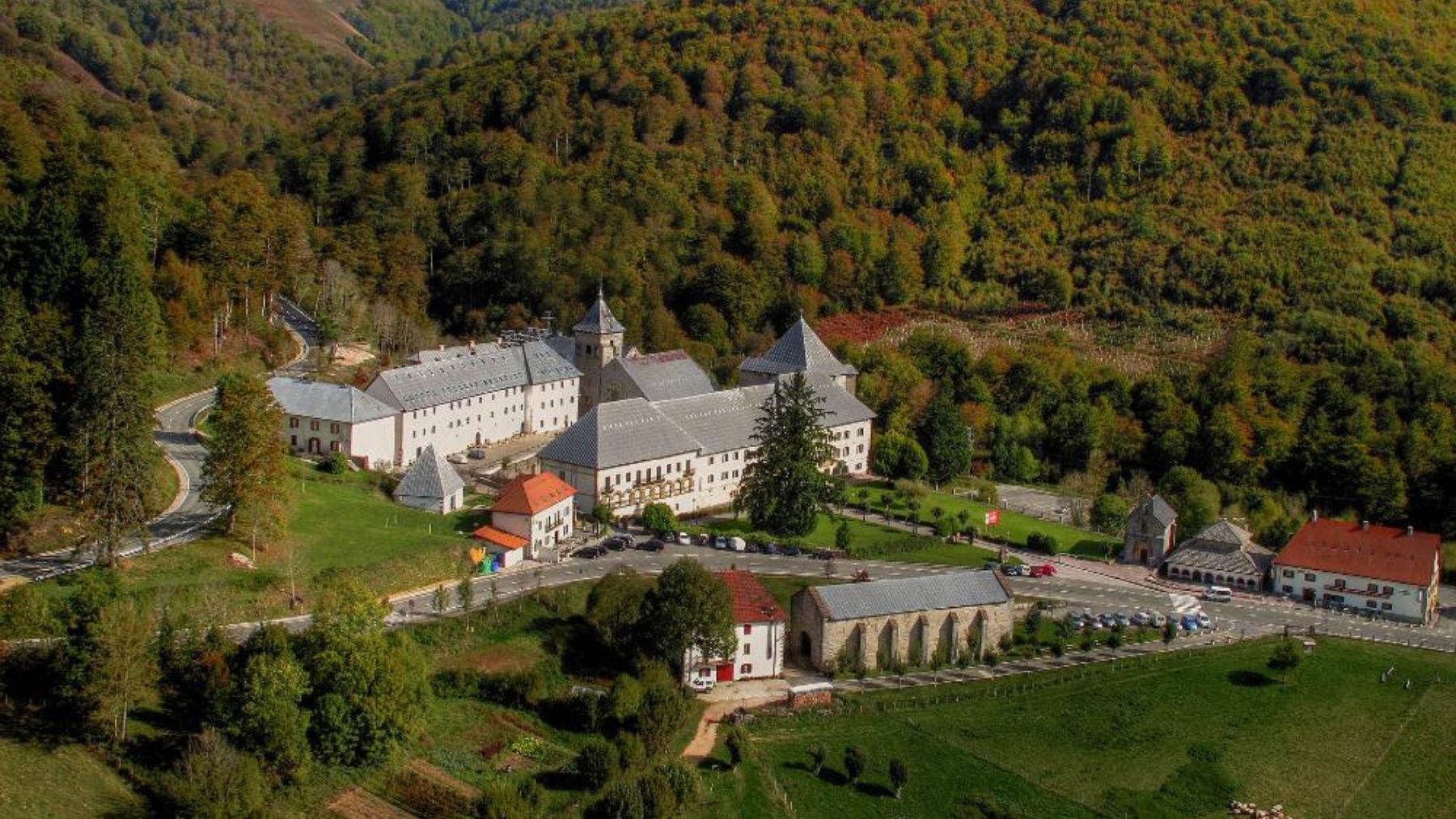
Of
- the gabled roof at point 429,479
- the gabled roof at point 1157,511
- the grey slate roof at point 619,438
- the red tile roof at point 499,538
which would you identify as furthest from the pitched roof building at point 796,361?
the red tile roof at point 499,538

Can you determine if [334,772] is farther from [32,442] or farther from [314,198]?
[314,198]

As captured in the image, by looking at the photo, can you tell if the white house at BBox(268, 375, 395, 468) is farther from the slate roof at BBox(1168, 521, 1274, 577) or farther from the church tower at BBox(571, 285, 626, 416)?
the slate roof at BBox(1168, 521, 1274, 577)

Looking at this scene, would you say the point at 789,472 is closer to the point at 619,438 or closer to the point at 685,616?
the point at 619,438

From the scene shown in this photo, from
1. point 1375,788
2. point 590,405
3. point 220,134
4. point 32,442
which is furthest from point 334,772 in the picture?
point 220,134

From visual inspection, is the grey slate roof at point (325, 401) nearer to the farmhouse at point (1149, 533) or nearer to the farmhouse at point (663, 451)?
the farmhouse at point (663, 451)

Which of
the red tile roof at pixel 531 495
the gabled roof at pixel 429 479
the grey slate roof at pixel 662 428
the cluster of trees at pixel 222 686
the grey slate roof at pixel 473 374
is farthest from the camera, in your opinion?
the grey slate roof at pixel 473 374

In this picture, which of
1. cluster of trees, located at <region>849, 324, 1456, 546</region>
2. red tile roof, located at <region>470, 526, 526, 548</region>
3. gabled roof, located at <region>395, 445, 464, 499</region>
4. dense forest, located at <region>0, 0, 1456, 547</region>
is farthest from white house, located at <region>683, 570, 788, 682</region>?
dense forest, located at <region>0, 0, 1456, 547</region>
